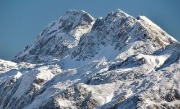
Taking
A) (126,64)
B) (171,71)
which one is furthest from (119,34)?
(171,71)

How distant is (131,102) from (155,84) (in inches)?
389

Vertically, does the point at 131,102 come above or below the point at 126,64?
below

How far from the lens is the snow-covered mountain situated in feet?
308

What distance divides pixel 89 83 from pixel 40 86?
25040 mm

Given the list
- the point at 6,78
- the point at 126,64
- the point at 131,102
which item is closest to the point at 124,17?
the point at 6,78

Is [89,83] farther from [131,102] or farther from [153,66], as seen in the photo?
[131,102]

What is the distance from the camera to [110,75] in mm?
121812

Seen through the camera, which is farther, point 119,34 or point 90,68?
point 119,34

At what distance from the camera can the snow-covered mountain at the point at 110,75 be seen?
308 feet

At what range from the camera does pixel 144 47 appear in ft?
499

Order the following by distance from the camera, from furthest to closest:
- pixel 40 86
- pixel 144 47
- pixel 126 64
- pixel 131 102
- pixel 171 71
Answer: pixel 144 47, pixel 40 86, pixel 126 64, pixel 171 71, pixel 131 102

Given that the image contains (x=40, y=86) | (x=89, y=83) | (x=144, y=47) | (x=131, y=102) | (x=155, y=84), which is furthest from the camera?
(x=144, y=47)

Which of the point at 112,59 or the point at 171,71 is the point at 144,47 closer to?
the point at 112,59

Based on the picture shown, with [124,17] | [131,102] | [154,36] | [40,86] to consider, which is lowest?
[131,102]
